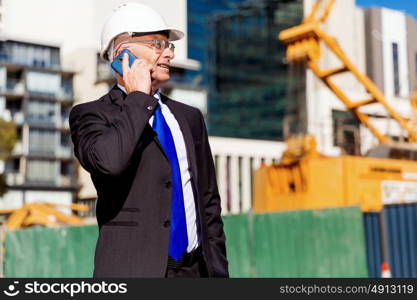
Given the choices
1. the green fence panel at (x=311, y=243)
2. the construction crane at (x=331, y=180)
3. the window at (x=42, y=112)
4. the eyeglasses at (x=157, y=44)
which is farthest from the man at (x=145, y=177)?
the window at (x=42, y=112)

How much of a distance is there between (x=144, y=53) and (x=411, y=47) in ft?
224

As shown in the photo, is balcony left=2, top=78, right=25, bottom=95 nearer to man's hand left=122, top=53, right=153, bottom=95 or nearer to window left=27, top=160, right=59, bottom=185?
window left=27, top=160, right=59, bottom=185

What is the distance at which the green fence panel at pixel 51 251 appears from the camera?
1553 centimetres

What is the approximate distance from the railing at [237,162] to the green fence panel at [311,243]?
2610 inches

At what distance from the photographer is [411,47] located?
6838cm

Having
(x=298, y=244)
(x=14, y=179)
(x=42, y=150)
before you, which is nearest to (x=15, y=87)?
(x=42, y=150)

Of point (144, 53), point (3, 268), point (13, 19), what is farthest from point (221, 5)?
point (144, 53)

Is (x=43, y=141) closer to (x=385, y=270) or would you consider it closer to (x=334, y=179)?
(x=334, y=179)

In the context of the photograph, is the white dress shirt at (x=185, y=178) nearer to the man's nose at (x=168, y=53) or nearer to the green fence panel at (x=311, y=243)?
the man's nose at (x=168, y=53)

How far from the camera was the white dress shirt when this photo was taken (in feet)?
9.89

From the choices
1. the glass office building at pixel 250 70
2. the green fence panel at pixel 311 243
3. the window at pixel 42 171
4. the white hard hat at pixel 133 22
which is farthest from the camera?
the glass office building at pixel 250 70

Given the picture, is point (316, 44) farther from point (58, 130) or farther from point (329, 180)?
point (58, 130)

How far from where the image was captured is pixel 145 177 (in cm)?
297

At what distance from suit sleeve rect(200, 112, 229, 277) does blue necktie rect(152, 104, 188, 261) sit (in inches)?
6.5
